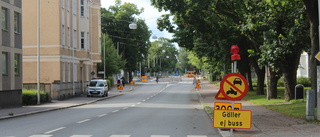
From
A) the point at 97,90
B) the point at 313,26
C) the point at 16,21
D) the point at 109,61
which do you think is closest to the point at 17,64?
the point at 16,21

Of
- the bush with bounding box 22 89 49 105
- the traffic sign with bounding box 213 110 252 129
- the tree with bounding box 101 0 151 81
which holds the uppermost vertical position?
the tree with bounding box 101 0 151 81

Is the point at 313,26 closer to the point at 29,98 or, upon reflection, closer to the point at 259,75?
the point at 259,75

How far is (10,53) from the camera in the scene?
25.8 meters

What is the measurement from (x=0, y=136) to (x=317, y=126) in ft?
30.6

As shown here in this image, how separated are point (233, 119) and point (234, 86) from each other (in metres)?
0.79

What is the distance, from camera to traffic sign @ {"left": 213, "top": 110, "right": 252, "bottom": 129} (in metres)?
9.38

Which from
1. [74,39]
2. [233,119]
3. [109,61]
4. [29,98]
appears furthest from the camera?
[109,61]

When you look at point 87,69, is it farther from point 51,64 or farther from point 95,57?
point 51,64

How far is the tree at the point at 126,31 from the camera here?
7669 centimetres

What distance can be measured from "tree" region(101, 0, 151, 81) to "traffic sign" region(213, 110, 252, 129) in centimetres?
6625

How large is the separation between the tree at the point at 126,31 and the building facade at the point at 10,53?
158 ft

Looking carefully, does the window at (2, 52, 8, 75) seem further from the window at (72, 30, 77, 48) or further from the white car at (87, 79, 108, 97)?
the window at (72, 30, 77, 48)

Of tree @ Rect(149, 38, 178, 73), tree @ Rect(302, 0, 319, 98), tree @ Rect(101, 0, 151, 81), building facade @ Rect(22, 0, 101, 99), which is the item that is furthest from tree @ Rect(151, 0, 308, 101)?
tree @ Rect(149, 38, 178, 73)

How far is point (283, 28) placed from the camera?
23547 millimetres
